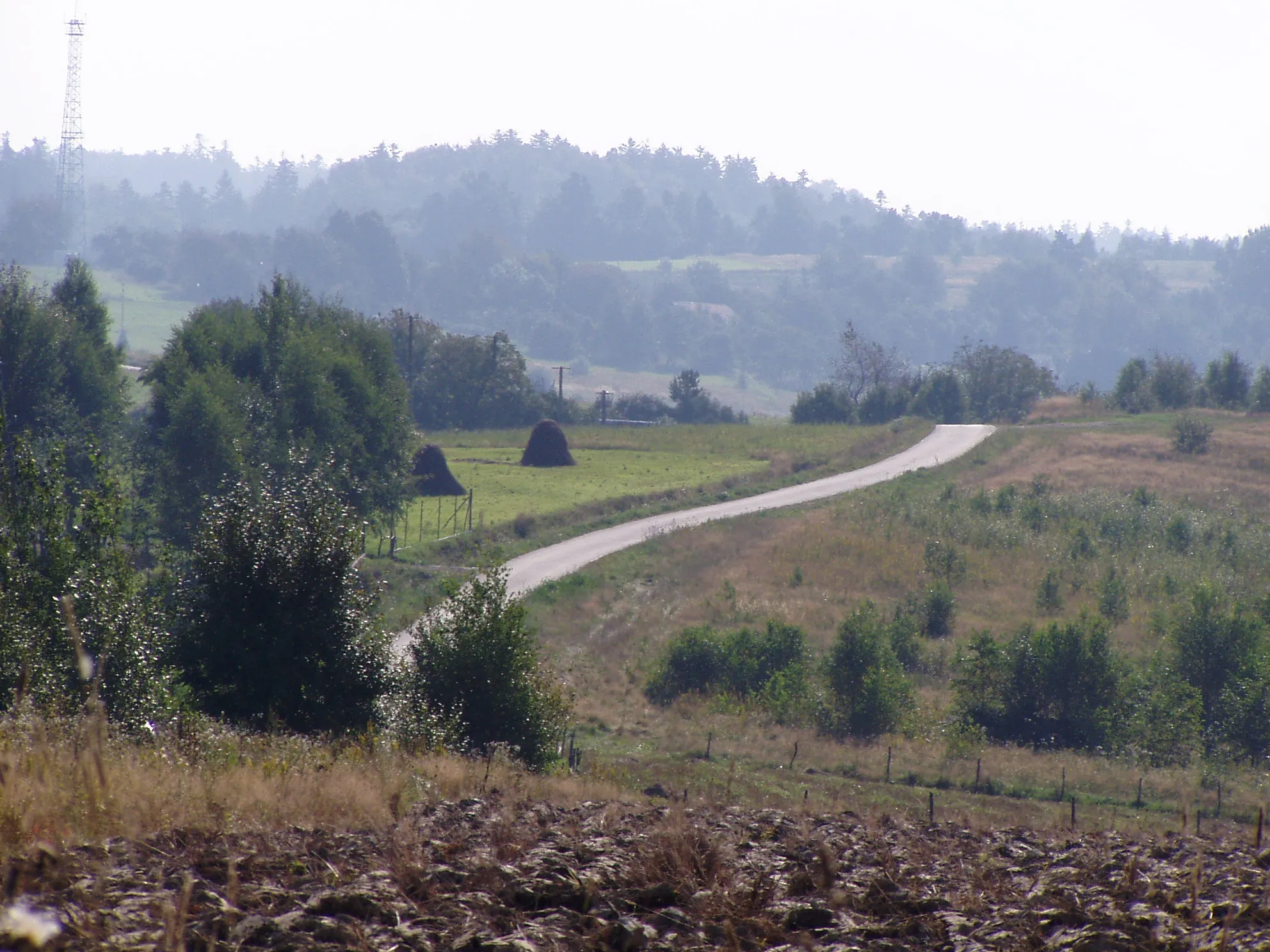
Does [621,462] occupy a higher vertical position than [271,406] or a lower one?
lower

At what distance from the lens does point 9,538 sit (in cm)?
2086

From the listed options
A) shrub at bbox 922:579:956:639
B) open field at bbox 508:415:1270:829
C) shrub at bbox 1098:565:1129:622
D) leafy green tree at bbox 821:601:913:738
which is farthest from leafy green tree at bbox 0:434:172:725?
shrub at bbox 1098:565:1129:622

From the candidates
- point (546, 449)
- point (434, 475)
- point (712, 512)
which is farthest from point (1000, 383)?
point (434, 475)

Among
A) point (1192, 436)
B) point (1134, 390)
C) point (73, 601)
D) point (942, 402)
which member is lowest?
point (73, 601)

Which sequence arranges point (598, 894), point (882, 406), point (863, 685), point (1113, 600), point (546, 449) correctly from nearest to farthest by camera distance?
point (598, 894), point (863, 685), point (1113, 600), point (546, 449), point (882, 406)

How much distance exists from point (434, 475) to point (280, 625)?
152ft

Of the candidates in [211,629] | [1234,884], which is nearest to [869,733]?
[211,629]

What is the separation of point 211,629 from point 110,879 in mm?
13583

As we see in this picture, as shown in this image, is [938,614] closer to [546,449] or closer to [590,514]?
[590,514]

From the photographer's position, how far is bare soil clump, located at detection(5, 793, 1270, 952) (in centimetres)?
717

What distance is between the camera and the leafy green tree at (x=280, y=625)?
19.9 meters

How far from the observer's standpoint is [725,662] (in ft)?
124

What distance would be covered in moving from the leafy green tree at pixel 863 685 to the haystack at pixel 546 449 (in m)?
43.2

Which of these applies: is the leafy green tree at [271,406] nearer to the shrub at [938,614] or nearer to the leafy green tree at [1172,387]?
the shrub at [938,614]
